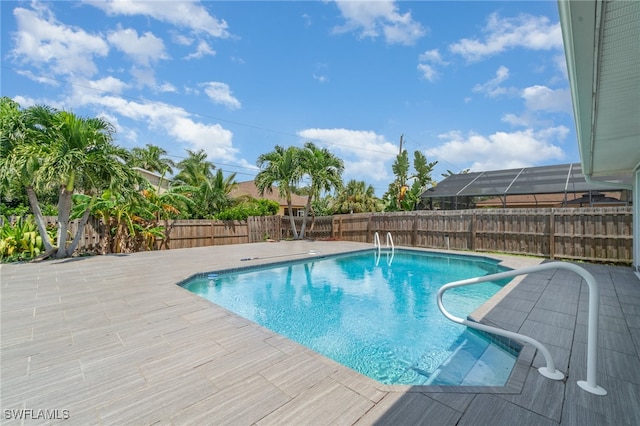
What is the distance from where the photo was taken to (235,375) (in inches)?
99.9

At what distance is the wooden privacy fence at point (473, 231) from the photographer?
8.80m

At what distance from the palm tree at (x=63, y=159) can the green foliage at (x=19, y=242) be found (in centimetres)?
41

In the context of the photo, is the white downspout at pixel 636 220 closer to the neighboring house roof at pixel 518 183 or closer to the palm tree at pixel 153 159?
the neighboring house roof at pixel 518 183

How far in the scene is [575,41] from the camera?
1.93 metres

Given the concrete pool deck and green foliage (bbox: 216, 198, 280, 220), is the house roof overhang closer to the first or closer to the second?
the concrete pool deck

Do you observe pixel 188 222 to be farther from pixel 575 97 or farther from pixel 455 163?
pixel 455 163

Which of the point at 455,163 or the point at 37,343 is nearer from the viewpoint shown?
the point at 37,343

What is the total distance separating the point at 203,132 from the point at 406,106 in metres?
17.8

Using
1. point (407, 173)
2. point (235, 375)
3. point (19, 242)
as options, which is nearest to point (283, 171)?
point (407, 173)

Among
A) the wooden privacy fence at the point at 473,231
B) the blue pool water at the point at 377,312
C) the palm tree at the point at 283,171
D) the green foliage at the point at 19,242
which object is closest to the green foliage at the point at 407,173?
the wooden privacy fence at the point at 473,231

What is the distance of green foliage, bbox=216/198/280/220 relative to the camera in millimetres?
15789

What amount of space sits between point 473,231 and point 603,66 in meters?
10.4

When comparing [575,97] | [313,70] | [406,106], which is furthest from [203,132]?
[575,97]

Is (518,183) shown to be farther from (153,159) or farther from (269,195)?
(153,159)
